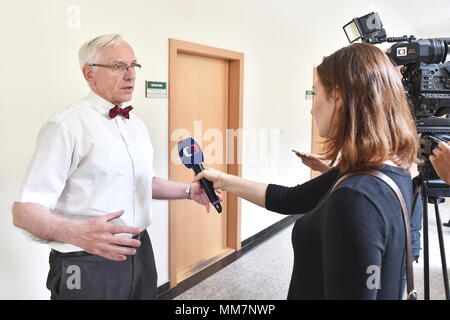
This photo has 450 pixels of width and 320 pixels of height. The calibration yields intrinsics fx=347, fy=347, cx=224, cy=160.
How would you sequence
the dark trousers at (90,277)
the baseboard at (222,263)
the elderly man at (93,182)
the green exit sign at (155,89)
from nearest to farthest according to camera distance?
1. the elderly man at (93,182)
2. the dark trousers at (90,277)
3. the green exit sign at (155,89)
4. the baseboard at (222,263)

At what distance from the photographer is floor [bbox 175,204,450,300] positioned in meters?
2.59

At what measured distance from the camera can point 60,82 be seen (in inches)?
A: 71.6

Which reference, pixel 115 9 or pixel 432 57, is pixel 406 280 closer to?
pixel 432 57

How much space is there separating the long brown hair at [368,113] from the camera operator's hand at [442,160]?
1.63 ft

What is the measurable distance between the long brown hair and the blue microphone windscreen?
27.4 inches

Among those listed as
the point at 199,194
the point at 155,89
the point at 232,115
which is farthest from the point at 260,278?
the point at 155,89

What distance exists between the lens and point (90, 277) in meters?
1.31

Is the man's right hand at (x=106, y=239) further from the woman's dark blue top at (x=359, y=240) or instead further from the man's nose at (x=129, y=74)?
the man's nose at (x=129, y=74)

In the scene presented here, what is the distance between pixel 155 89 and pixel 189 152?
1.01m

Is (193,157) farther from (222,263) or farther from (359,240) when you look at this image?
(222,263)

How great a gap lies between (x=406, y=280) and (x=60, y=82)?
1779 millimetres

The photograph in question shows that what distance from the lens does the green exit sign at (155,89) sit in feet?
7.48

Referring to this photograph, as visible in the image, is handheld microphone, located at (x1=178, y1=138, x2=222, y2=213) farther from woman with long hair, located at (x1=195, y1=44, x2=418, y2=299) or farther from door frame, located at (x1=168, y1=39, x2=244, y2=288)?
door frame, located at (x1=168, y1=39, x2=244, y2=288)

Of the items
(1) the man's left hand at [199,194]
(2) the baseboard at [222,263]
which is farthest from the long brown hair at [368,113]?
(2) the baseboard at [222,263]
